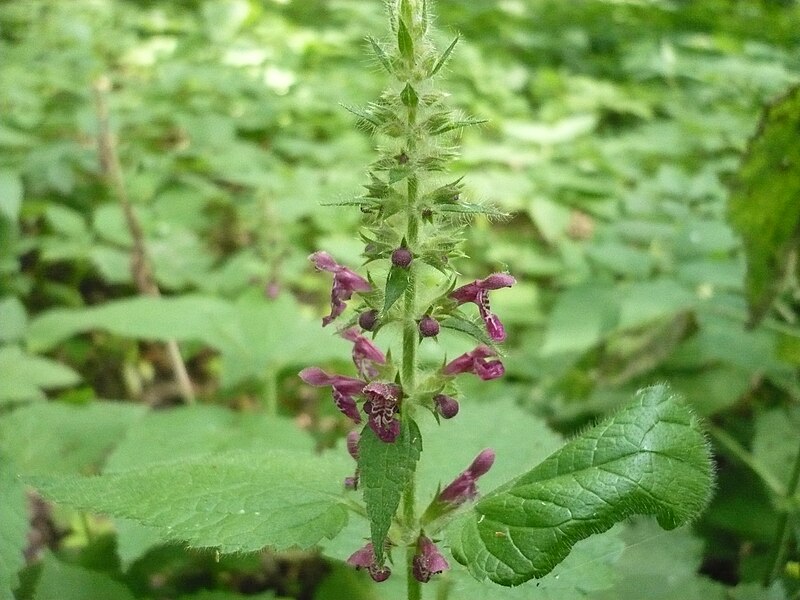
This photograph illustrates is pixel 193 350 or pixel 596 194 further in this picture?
pixel 596 194

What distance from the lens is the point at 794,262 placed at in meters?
2.86

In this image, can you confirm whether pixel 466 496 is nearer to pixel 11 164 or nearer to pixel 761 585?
pixel 761 585

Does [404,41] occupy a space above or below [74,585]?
above

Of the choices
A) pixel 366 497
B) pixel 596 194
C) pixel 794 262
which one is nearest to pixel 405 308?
pixel 366 497

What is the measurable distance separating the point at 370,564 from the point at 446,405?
41cm

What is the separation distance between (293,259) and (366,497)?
10.9 feet

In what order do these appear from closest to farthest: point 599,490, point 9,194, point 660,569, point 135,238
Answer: point 599,490
point 660,569
point 9,194
point 135,238

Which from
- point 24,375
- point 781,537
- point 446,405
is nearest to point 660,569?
point 781,537

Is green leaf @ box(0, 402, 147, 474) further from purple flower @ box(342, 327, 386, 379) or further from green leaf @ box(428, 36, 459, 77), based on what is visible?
green leaf @ box(428, 36, 459, 77)

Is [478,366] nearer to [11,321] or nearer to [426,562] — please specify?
[426,562]

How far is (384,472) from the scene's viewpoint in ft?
4.45

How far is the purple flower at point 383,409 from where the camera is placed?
140 cm

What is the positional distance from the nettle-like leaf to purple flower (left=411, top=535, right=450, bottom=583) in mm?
119

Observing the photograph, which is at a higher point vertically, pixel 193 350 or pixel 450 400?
pixel 450 400
